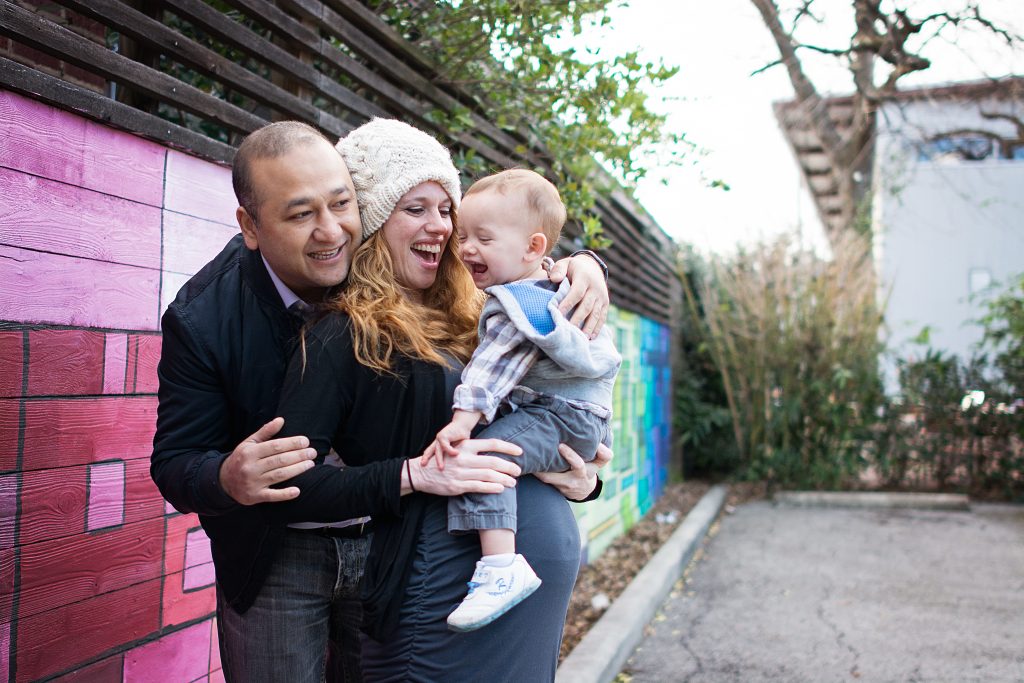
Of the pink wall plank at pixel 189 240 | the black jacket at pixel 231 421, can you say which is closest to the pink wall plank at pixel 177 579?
the pink wall plank at pixel 189 240

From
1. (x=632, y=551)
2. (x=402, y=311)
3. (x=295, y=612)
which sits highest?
(x=402, y=311)

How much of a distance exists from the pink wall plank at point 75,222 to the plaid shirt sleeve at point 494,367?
1186 millimetres

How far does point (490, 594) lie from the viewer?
1.61 m

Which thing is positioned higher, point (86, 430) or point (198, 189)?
point (198, 189)

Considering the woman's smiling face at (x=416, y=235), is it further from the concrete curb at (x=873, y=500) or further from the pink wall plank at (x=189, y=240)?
the concrete curb at (x=873, y=500)

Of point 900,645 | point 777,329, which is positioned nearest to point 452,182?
point 900,645

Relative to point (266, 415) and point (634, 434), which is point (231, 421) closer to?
point (266, 415)

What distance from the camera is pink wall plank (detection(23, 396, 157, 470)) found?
2133 mm

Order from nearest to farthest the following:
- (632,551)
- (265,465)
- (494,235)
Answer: (265,465) → (494,235) → (632,551)

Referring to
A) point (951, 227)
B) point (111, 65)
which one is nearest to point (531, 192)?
point (111, 65)

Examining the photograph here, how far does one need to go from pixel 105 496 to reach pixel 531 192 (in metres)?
1.52

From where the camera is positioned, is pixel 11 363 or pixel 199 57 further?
pixel 199 57

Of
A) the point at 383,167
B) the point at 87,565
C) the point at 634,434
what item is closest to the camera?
the point at 383,167

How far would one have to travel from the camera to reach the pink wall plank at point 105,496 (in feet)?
7.64
